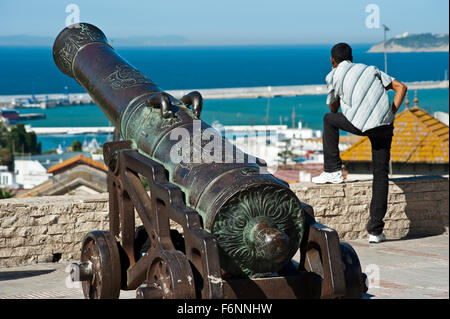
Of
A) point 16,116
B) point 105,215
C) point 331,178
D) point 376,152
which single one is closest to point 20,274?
point 105,215

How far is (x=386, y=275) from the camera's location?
21.1 ft

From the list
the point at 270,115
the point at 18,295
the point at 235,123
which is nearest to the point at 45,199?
the point at 18,295

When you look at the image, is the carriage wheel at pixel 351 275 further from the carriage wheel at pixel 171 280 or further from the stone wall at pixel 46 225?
the stone wall at pixel 46 225

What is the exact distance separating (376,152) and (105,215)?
7.68ft

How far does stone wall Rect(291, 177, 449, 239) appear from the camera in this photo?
25.4ft

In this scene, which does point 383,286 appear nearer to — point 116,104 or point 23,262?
point 116,104

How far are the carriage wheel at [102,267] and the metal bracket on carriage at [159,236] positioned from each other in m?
0.09

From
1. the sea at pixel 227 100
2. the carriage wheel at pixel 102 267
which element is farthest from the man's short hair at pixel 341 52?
the sea at pixel 227 100

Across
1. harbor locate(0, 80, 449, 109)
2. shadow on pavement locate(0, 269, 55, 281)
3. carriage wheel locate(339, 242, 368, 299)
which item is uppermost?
harbor locate(0, 80, 449, 109)

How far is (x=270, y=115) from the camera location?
358 ft

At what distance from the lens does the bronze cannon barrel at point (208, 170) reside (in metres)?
4.08

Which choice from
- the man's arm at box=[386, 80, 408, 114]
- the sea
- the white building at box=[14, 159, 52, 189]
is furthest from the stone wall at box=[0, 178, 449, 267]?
the sea

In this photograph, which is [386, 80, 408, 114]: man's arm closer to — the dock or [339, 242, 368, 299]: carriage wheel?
[339, 242, 368, 299]: carriage wheel

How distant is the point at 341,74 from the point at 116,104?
77.4 inches
